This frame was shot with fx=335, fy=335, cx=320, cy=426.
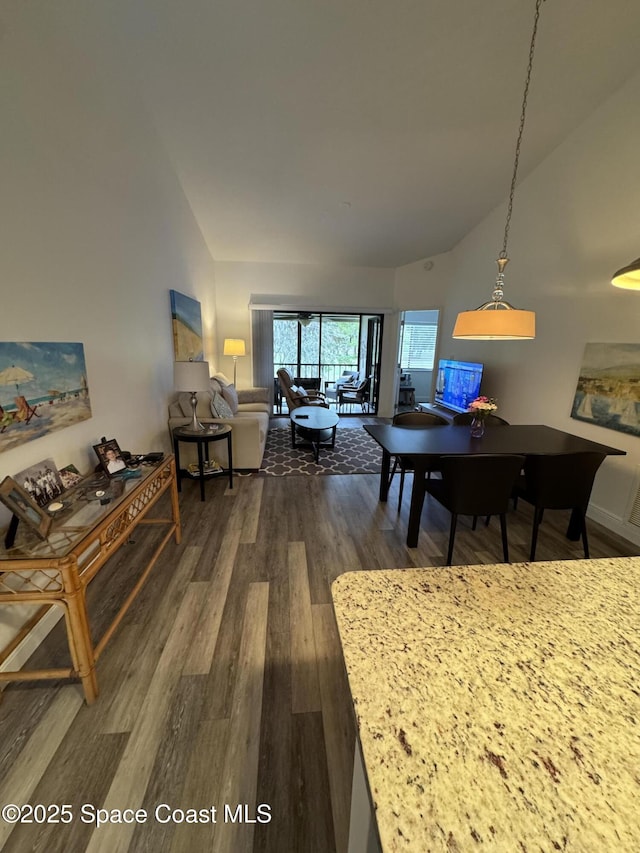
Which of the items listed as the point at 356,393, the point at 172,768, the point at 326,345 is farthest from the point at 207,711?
the point at 326,345

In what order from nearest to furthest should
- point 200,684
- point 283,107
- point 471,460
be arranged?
point 200,684 < point 471,460 < point 283,107

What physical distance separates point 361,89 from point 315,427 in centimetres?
310

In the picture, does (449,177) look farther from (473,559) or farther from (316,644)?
(316,644)

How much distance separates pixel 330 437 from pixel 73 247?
354cm

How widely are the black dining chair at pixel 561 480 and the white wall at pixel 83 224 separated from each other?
305cm

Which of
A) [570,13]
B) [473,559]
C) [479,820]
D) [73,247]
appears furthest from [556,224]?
[479,820]

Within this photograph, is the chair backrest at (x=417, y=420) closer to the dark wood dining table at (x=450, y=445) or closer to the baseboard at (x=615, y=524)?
the dark wood dining table at (x=450, y=445)

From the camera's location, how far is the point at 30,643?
1.64 metres

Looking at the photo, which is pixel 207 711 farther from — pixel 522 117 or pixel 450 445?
pixel 522 117

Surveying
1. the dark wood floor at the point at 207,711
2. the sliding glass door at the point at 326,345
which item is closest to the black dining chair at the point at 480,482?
the dark wood floor at the point at 207,711

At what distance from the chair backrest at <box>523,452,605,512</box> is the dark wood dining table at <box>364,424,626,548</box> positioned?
0.11 metres

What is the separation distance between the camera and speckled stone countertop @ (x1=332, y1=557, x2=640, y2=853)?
449 millimetres

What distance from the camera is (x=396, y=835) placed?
44 cm

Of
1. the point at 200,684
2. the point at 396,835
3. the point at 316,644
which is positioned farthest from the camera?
the point at 316,644
